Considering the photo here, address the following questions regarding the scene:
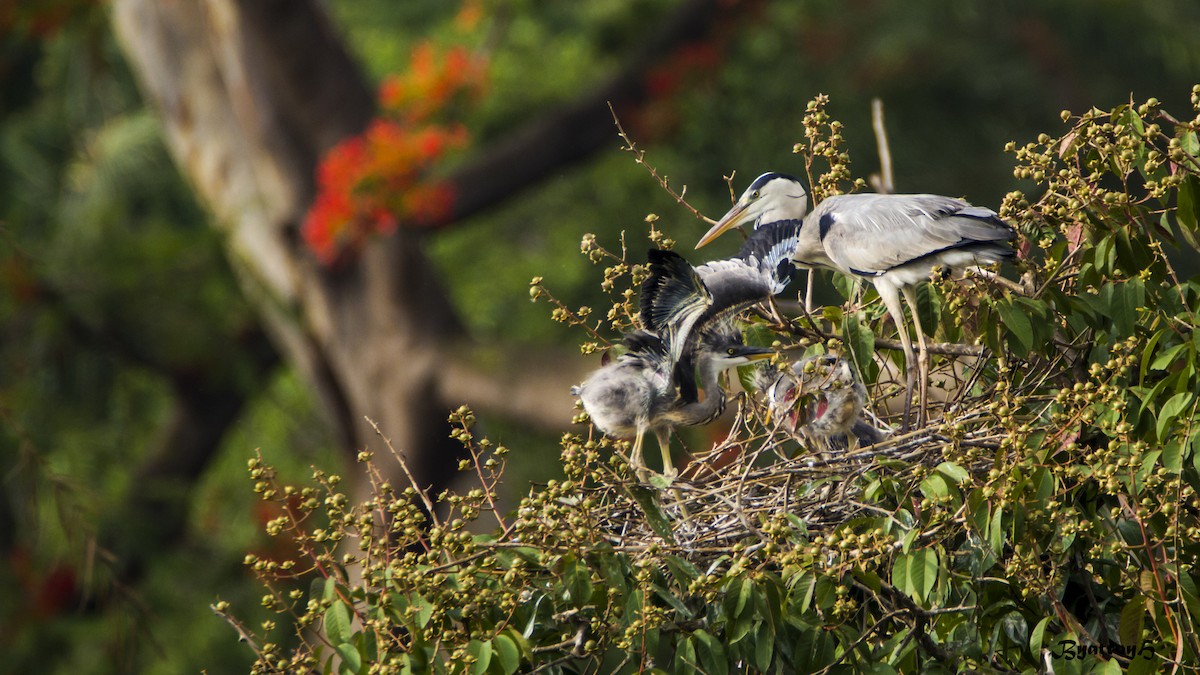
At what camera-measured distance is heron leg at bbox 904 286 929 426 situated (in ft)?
13.0

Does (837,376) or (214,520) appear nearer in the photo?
(837,376)

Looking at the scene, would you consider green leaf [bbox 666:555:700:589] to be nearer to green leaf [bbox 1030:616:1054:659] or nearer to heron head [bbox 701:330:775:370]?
green leaf [bbox 1030:616:1054:659]

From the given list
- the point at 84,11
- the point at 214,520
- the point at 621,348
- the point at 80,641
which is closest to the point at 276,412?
the point at 214,520

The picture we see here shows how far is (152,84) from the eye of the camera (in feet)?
37.0

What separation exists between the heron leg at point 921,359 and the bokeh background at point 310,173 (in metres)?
6.58

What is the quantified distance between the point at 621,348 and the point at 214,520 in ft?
41.7

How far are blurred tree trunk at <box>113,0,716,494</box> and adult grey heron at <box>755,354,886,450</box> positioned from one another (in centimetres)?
612

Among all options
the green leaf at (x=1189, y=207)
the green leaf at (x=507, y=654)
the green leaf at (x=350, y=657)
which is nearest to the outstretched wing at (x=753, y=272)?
the green leaf at (x=1189, y=207)

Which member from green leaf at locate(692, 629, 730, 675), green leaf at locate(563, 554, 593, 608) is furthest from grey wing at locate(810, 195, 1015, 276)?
green leaf at locate(563, 554, 593, 608)

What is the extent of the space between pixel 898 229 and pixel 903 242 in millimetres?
47

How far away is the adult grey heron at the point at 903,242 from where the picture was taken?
3775 mm

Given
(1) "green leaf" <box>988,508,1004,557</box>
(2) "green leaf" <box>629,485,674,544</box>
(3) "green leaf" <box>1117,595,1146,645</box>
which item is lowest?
(3) "green leaf" <box>1117,595,1146,645</box>

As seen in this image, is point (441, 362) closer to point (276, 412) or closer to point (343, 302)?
point (343, 302)

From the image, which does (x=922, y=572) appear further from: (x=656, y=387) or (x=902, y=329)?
(x=656, y=387)
